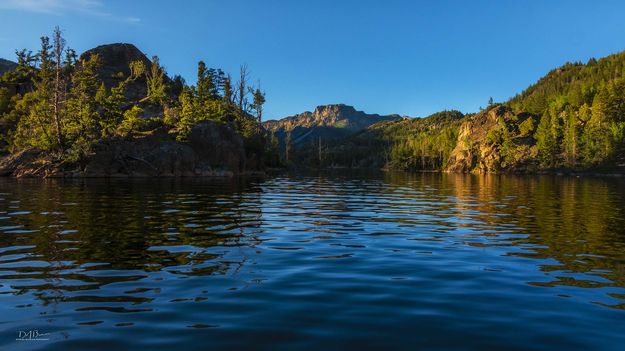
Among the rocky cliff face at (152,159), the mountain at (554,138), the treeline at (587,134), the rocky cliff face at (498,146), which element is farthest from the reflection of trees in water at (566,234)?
the rocky cliff face at (498,146)

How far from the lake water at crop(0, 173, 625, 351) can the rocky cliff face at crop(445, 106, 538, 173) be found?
148 metres

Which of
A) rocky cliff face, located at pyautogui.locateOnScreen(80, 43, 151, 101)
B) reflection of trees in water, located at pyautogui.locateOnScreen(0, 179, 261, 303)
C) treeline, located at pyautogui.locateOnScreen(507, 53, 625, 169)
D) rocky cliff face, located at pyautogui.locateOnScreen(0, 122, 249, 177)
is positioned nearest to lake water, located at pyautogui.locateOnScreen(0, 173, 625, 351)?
reflection of trees in water, located at pyautogui.locateOnScreen(0, 179, 261, 303)

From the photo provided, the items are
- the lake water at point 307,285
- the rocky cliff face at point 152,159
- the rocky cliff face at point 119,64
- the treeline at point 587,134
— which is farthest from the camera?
the treeline at point 587,134

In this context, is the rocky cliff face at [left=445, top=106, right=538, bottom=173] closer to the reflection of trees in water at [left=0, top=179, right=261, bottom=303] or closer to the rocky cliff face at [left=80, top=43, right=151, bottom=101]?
the rocky cliff face at [left=80, top=43, right=151, bottom=101]

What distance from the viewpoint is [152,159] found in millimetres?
70000

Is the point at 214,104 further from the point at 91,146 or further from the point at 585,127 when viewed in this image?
the point at 585,127

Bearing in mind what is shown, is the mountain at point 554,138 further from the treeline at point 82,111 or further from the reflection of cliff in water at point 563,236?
the reflection of cliff in water at point 563,236

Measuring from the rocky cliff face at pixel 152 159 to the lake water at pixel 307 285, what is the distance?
5127cm

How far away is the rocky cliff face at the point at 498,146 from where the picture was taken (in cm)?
15862

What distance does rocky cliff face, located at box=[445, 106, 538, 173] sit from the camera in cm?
15862

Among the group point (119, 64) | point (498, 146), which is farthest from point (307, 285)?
point (498, 146)

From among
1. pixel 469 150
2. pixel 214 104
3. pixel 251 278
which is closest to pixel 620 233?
pixel 251 278

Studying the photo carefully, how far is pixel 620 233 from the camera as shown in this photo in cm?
1705

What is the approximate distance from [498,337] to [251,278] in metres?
5.57
